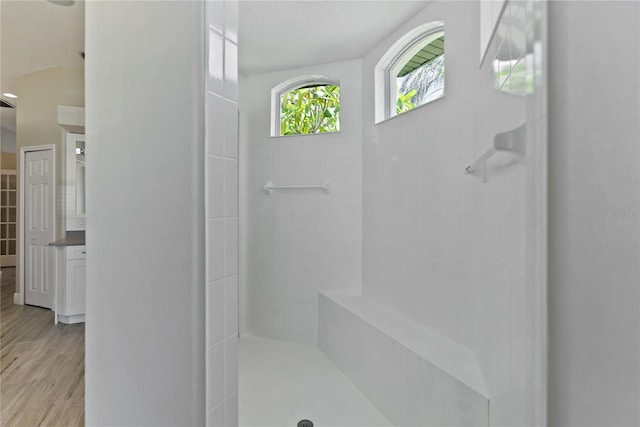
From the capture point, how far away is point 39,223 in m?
1.12

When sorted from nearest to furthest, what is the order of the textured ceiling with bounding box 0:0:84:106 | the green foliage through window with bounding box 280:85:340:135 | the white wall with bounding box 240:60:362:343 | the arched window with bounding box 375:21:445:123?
the textured ceiling with bounding box 0:0:84:106 < the arched window with bounding box 375:21:445:123 < the white wall with bounding box 240:60:362:343 < the green foliage through window with bounding box 280:85:340:135

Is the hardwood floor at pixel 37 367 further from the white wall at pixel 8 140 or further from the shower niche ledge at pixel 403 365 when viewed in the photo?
the shower niche ledge at pixel 403 365

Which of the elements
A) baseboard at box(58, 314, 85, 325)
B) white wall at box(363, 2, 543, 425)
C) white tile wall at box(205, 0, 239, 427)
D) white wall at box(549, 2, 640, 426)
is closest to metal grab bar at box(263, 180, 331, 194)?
white wall at box(363, 2, 543, 425)

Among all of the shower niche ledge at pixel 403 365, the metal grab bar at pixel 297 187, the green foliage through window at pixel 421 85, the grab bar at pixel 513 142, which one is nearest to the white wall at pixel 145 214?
the grab bar at pixel 513 142

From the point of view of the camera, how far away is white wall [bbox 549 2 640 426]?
30.5 inches

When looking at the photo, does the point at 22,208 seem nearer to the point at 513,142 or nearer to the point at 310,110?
the point at 513,142

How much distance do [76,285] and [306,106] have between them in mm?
2531

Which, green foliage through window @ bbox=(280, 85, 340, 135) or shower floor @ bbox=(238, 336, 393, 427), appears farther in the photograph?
green foliage through window @ bbox=(280, 85, 340, 135)

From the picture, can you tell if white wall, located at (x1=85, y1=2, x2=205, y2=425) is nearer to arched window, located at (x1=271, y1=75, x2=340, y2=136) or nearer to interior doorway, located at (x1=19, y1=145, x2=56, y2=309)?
interior doorway, located at (x1=19, y1=145, x2=56, y2=309)

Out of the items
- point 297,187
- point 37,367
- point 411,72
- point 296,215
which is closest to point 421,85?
point 411,72

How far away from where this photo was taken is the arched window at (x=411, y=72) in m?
2.32

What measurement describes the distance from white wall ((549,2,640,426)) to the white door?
1429mm

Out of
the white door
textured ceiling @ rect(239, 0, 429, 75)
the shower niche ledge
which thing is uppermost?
textured ceiling @ rect(239, 0, 429, 75)

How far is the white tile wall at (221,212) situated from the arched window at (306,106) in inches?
83.0
